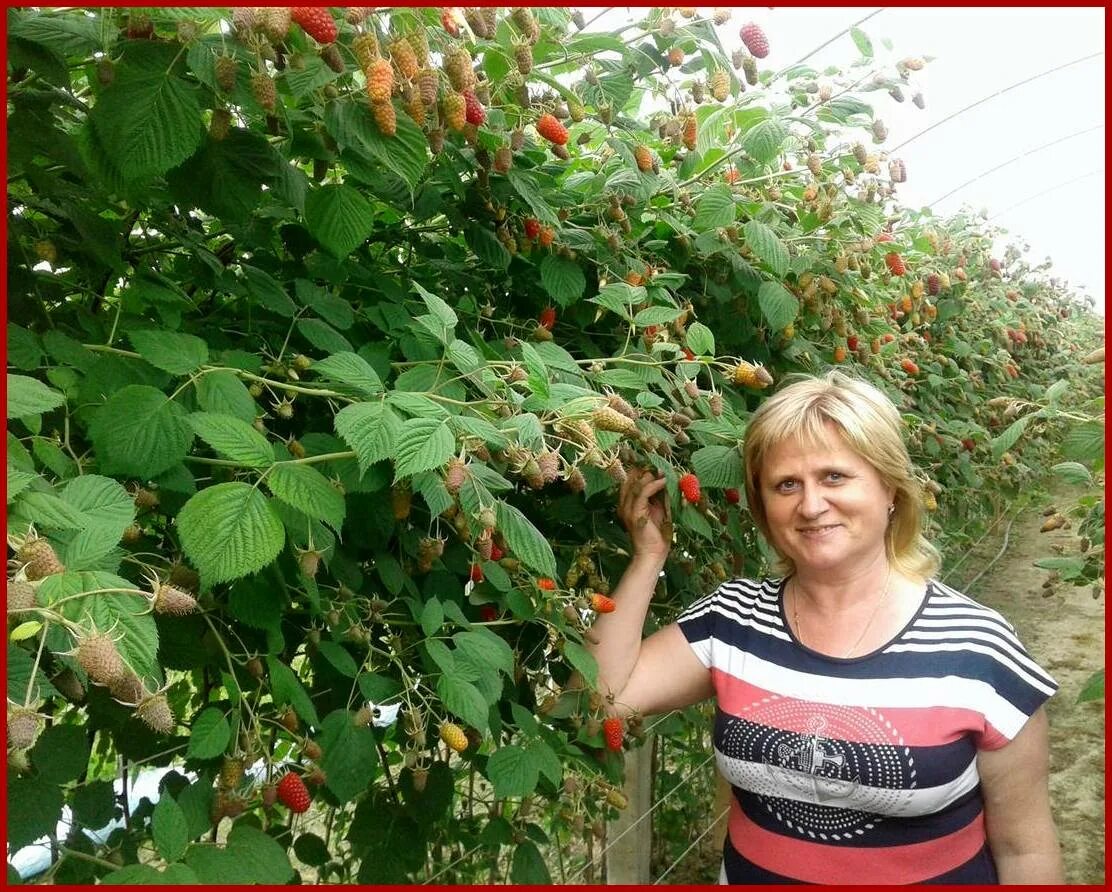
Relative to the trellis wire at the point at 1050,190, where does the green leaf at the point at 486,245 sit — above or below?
above

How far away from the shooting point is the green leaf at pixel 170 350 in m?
1.18

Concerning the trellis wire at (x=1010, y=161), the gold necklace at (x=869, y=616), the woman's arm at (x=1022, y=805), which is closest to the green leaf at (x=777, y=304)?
the gold necklace at (x=869, y=616)

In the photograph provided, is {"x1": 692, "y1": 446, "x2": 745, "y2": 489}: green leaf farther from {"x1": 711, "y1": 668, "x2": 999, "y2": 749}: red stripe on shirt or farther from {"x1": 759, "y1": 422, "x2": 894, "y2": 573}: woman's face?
{"x1": 711, "y1": 668, "x2": 999, "y2": 749}: red stripe on shirt

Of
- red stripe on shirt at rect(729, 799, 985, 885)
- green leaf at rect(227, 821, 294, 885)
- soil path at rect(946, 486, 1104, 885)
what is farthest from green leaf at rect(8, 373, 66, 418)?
soil path at rect(946, 486, 1104, 885)

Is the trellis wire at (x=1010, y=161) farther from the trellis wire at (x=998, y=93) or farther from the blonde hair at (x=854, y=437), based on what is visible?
the blonde hair at (x=854, y=437)

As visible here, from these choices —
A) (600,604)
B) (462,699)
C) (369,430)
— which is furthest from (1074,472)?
(369,430)

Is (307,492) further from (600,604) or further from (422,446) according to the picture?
(600,604)

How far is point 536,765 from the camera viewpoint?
1.34 meters

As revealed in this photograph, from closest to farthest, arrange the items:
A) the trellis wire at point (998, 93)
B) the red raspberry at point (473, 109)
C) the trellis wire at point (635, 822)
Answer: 1. the red raspberry at point (473, 109)
2. the trellis wire at point (635, 822)
3. the trellis wire at point (998, 93)

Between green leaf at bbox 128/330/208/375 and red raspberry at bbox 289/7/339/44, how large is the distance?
45 cm

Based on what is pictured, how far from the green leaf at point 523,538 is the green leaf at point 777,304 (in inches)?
37.3

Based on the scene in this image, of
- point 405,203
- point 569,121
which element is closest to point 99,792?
→ point 405,203

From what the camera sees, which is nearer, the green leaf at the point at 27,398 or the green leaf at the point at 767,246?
the green leaf at the point at 27,398

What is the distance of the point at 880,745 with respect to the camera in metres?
1.39
